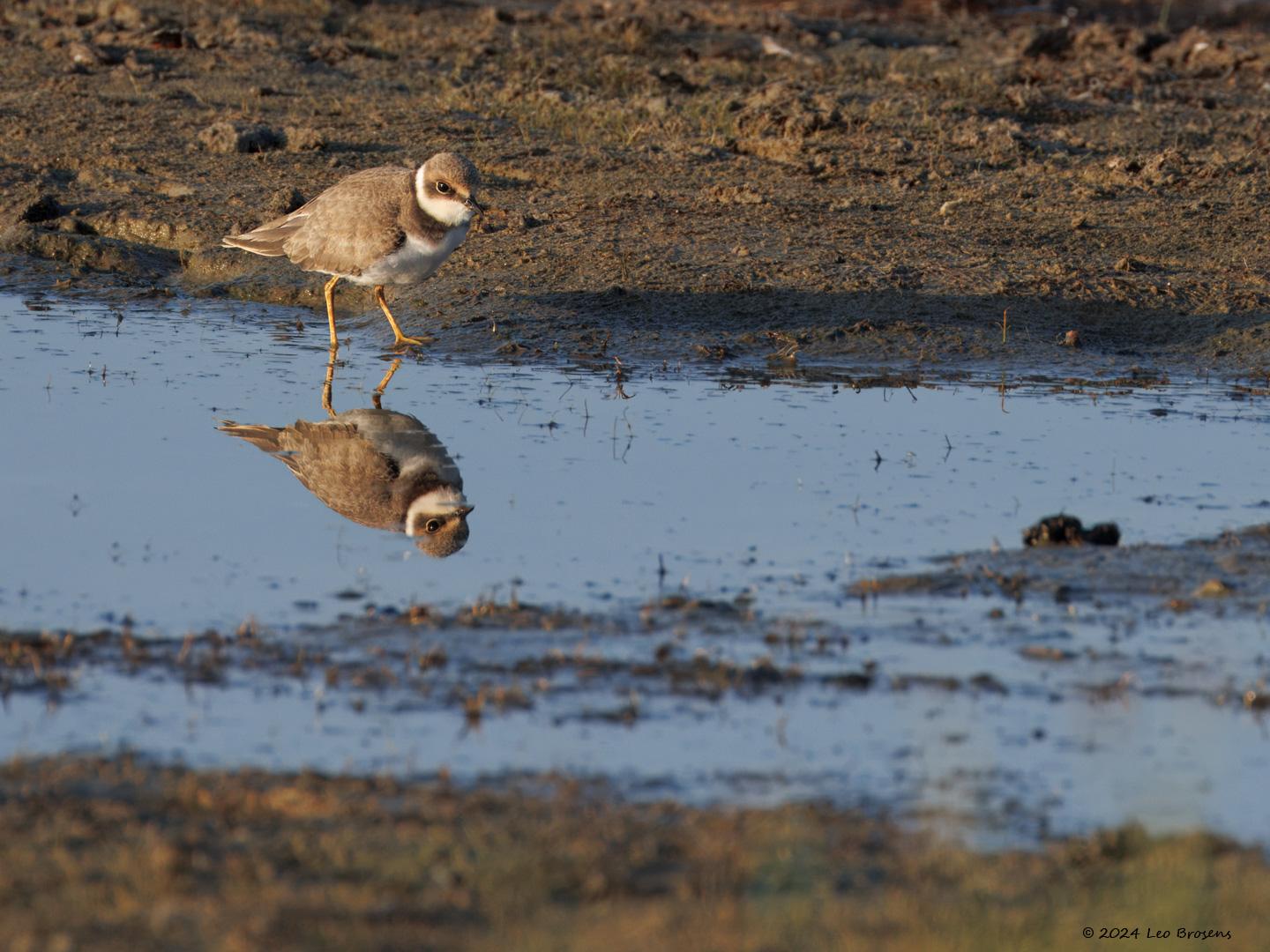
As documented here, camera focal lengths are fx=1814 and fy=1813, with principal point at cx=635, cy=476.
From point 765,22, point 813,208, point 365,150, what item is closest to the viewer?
point 813,208

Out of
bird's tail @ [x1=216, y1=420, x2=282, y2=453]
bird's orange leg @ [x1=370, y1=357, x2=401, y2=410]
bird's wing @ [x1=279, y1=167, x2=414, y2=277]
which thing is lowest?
bird's tail @ [x1=216, y1=420, x2=282, y2=453]

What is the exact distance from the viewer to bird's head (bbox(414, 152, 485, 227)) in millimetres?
10047

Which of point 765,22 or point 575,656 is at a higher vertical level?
point 765,22

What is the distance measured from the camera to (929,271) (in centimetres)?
1148

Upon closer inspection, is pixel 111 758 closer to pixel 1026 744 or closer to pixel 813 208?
pixel 1026 744

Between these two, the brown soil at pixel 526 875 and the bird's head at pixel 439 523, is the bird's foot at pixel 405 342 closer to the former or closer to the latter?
the bird's head at pixel 439 523

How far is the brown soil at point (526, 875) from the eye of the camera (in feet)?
12.6

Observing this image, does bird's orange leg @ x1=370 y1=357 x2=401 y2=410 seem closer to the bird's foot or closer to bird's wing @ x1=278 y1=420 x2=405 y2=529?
the bird's foot

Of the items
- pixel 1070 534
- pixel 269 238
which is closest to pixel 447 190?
pixel 269 238

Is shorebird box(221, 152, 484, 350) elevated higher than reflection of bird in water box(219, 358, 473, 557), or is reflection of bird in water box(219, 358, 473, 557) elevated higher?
shorebird box(221, 152, 484, 350)

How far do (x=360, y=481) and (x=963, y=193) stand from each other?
6.53 metres

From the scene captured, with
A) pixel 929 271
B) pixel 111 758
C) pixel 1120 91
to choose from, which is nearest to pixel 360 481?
pixel 111 758

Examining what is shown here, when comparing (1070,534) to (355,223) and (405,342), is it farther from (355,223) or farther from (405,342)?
(405,342)

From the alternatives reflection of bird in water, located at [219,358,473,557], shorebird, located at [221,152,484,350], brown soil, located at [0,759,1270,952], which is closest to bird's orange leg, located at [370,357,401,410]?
reflection of bird in water, located at [219,358,473,557]
